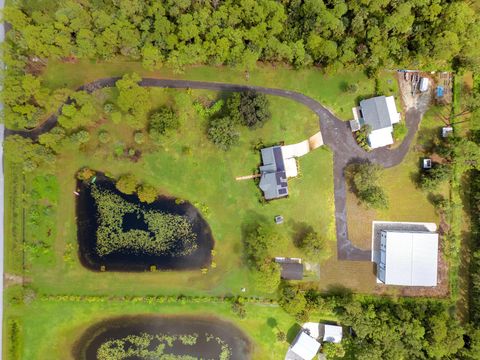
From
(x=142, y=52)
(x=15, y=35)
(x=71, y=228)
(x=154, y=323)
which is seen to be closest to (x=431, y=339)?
(x=154, y=323)

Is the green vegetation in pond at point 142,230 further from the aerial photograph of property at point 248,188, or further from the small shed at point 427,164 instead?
the small shed at point 427,164

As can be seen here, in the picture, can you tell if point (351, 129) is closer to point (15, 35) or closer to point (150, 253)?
point (150, 253)

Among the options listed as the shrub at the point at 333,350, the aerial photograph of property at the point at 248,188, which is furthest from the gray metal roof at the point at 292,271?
the shrub at the point at 333,350

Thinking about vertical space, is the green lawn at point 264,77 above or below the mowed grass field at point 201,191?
above

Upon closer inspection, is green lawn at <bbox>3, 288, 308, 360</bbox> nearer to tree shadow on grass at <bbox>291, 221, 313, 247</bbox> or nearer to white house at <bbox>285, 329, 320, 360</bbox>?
white house at <bbox>285, 329, 320, 360</bbox>

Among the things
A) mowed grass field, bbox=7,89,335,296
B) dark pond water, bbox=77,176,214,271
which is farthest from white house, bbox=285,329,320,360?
dark pond water, bbox=77,176,214,271

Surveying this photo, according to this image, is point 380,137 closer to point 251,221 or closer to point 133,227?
point 251,221
